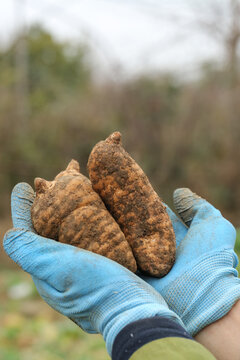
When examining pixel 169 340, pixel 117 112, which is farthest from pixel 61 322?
pixel 117 112

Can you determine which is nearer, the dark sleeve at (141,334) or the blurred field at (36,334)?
the dark sleeve at (141,334)

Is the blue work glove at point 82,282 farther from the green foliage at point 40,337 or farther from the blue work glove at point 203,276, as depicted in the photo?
the green foliage at point 40,337

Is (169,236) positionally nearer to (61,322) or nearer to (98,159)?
(98,159)

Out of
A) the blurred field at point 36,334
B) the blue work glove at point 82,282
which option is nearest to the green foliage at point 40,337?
the blurred field at point 36,334

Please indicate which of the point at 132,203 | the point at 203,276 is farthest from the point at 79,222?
the point at 203,276

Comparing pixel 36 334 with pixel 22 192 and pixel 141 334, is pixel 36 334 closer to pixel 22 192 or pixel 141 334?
pixel 22 192

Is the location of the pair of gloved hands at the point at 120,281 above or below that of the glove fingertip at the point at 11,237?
below
